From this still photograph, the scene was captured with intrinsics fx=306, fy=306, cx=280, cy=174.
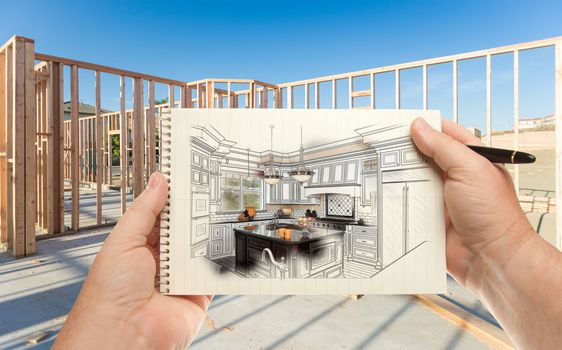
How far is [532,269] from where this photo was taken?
2.98 ft

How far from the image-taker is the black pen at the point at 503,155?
0.91 meters

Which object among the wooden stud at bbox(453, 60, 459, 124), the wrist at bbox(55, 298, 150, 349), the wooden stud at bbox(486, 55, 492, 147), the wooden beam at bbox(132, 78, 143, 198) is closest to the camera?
the wrist at bbox(55, 298, 150, 349)

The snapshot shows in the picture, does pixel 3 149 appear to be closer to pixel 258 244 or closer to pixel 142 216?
pixel 142 216

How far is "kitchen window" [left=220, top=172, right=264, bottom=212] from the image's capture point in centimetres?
108

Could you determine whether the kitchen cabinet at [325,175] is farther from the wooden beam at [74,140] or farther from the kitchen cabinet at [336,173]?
the wooden beam at [74,140]

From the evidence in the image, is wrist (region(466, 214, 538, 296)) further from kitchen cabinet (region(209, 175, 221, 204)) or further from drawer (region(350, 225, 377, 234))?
kitchen cabinet (region(209, 175, 221, 204))

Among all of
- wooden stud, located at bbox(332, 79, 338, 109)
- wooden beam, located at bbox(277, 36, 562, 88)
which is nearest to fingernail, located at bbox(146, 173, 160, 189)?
wooden beam, located at bbox(277, 36, 562, 88)

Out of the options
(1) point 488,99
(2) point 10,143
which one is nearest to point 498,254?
(1) point 488,99

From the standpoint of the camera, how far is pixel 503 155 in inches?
37.5

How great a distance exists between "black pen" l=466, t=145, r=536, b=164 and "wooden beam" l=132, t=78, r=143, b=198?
657cm

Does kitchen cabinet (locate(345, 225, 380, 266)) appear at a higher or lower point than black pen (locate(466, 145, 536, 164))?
lower

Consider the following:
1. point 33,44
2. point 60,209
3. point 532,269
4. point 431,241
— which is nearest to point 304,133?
point 431,241

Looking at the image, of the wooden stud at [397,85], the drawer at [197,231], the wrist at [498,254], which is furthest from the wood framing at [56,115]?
the drawer at [197,231]

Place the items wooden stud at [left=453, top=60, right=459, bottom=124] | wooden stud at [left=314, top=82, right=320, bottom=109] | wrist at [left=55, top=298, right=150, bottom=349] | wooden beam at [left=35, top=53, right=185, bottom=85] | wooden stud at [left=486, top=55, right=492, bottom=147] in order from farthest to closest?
wooden stud at [left=314, top=82, right=320, bottom=109]
wooden stud at [left=453, top=60, right=459, bottom=124]
wooden beam at [left=35, top=53, right=185, bottom=85]
wooden stud at [left=486, top=55, right=492, bottom=147]
wrist at [left=55, top=298, right=150, bottom=349]
